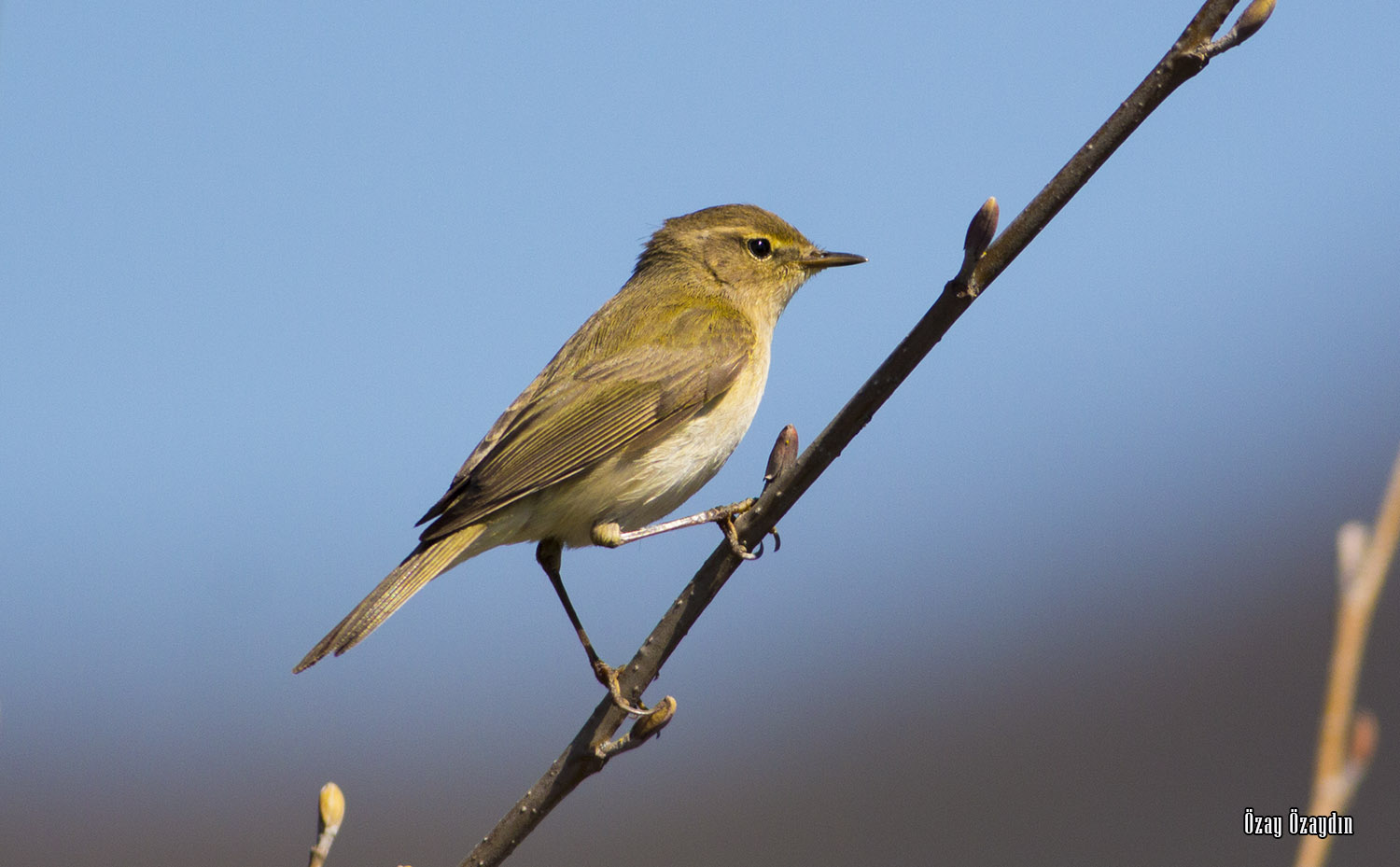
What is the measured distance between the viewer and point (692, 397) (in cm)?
483

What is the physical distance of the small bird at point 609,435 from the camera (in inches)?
175

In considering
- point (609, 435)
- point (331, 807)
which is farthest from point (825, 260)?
point (331, 807)

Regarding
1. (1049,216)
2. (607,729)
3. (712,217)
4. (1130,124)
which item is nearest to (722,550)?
(607,729)

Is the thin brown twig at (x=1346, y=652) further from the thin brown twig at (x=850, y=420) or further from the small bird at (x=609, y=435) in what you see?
the small bird at (x=609, y=435)

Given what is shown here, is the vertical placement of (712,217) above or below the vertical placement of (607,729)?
above

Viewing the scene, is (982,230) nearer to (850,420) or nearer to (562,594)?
(850,420)

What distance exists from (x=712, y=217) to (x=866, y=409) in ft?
11.7

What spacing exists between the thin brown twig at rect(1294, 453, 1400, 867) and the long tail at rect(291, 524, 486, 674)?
106 inches

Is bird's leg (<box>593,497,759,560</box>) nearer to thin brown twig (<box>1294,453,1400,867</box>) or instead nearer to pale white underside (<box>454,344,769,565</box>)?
pale white underside (<box>454,344,769,565</box>)

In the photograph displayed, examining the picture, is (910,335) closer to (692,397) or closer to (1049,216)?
(1049,216)

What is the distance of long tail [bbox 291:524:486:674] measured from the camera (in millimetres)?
3693

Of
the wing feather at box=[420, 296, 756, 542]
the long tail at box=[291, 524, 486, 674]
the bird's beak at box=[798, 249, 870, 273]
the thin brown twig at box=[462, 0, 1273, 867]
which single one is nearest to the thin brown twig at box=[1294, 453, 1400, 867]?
the thin brown twig at box=[462, 0, 1273, 867]

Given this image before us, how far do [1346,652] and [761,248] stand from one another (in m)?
4.61

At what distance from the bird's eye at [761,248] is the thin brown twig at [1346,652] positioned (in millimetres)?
4438
